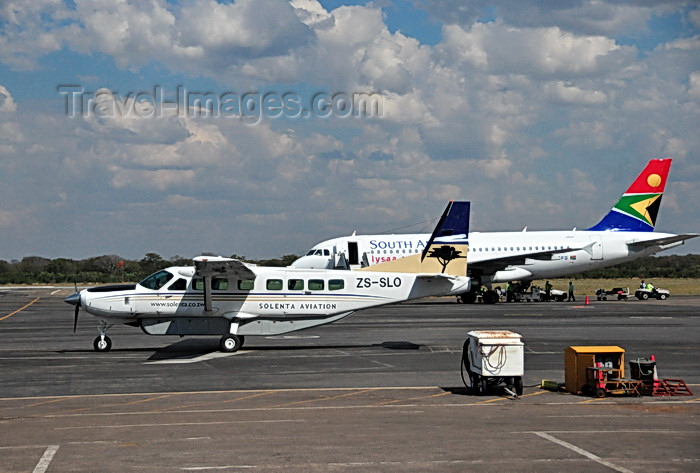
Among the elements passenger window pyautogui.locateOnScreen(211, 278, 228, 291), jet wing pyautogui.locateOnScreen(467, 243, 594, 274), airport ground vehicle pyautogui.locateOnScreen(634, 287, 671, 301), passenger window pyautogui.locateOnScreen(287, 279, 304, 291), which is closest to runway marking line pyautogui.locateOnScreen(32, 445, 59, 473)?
passenger window pyautogui.locateOnScreen(211, 278, 228, 291)

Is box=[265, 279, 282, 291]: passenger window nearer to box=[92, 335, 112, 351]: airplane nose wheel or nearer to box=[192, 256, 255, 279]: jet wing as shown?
box=[192, 256, 255, 279]: jet wing

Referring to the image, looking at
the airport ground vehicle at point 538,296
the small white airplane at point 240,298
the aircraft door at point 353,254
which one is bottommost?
the airport ground vehicle at point 538,296

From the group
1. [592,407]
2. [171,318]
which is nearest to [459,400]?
[592,407]

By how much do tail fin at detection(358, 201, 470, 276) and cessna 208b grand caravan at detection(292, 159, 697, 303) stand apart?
23283 mm

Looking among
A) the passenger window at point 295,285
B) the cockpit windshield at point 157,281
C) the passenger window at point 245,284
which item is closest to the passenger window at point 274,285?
the passenger window at point 295,285

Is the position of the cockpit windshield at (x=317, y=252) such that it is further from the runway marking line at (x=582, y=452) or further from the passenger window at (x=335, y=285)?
the runway marking line at (x=582, y=452)

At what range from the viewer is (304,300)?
2678cm

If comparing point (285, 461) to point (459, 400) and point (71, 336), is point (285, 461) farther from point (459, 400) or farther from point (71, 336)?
point (71, 336)

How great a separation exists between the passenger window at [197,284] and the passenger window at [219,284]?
1.33 ft

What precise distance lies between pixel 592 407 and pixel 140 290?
1627 centimetres

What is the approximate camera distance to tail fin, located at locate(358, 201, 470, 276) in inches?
1097

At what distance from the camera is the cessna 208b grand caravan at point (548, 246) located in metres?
54.9

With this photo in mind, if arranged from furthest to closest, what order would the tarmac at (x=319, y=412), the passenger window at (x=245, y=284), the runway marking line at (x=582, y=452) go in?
the passenger window at (x=245, y=284)
the tarmac at (x=319, y=412)
the runway marking line at (x=582, y=452)

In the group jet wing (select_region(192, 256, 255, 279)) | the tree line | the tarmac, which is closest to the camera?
the tarmac
